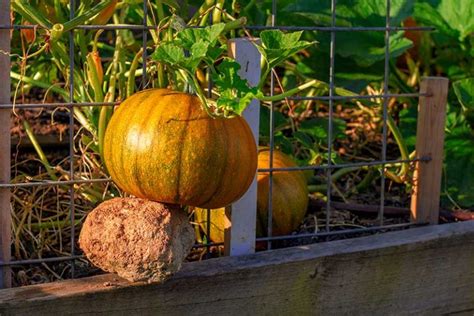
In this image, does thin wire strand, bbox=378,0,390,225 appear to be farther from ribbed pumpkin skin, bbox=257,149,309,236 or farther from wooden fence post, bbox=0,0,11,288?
wooden fence post, bbox=0,0,11,288

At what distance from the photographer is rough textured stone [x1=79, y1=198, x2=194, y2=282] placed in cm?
203

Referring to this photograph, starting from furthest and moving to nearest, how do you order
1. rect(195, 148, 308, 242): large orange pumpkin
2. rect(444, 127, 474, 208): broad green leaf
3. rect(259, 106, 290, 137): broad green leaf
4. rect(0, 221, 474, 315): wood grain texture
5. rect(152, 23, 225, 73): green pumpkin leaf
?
1. rect(444, 127, 474, 208): broad green leaf
2. rect(259, 106, 290, 137): broad green leaf
3. rect(195, 148, 308, 242): large orange pumpkin
4. rect(0, 221, 474, 315): wood grain texture
5. rect(152, 23, 225, 73): green pumpkin leaf

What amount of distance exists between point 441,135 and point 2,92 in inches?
44.8

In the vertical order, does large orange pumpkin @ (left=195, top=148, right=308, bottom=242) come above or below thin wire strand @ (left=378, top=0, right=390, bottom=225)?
below

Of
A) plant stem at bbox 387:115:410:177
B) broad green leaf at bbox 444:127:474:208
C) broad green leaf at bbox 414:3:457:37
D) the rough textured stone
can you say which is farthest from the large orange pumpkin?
broad green leaf at bbox 414:3:457:37

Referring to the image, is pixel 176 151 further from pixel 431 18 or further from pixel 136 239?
pixel 431 18

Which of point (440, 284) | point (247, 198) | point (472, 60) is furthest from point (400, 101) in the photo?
point (247, 198)

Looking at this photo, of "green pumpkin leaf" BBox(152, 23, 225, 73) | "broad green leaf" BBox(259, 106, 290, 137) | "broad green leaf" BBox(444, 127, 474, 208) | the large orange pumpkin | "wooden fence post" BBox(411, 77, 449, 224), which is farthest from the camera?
"broad green leaf" BBox(444, 127, 474, 208)

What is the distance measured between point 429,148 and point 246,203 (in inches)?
22.7

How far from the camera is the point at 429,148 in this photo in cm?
267

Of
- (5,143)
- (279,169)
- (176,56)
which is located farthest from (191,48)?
(279,169)

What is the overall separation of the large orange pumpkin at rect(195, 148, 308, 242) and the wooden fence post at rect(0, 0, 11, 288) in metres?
0.51

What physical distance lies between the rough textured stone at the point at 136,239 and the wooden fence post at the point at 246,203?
28cm

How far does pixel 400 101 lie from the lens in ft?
11.4
